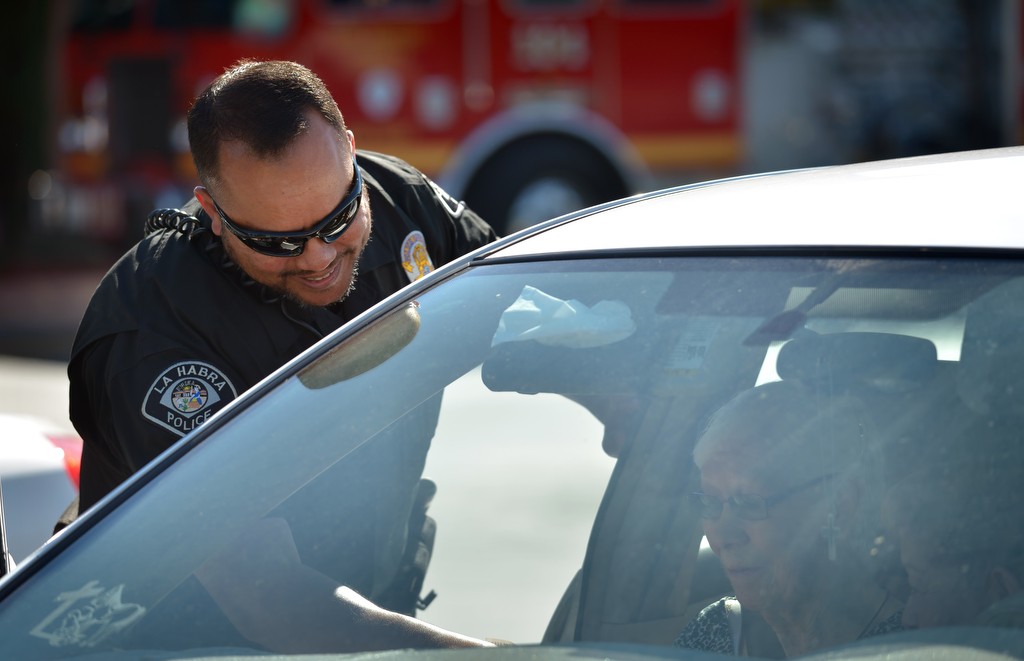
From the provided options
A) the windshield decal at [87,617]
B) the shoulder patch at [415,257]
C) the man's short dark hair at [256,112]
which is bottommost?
the windshield decal at [87,617]

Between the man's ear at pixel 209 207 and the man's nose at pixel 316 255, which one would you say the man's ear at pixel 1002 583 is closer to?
the man's nose at pixel 316 255

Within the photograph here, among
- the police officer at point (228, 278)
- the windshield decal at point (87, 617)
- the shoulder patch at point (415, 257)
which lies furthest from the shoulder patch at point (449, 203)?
the windshield decal at point (87, 617)

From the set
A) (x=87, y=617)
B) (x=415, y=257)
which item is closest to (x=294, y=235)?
(x=415, y=257)

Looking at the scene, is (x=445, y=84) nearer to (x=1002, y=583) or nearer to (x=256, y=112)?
(x=256, y=112)

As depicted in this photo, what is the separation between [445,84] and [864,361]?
662 centimetres

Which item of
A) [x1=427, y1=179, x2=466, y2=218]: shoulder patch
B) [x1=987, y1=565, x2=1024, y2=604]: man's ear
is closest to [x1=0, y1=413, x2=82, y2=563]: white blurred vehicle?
[x1=427, y1=179, x2=466, y2=218]: shoulder patch

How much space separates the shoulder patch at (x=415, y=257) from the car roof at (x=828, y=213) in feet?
1.80

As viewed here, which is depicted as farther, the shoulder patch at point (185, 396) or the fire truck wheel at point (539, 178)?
the fire truck wheel at point (539, 178)

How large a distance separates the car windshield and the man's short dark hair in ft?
1.32

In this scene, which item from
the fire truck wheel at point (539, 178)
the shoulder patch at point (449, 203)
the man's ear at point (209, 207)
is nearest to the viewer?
the man's ear at point (209, 207)

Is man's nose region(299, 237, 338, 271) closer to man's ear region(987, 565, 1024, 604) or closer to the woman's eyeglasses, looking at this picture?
→ the woman's eyeglasses

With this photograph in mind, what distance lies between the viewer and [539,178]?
7.88 metres

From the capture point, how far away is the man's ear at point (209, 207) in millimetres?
1982

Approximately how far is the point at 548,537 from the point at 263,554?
200 cm
